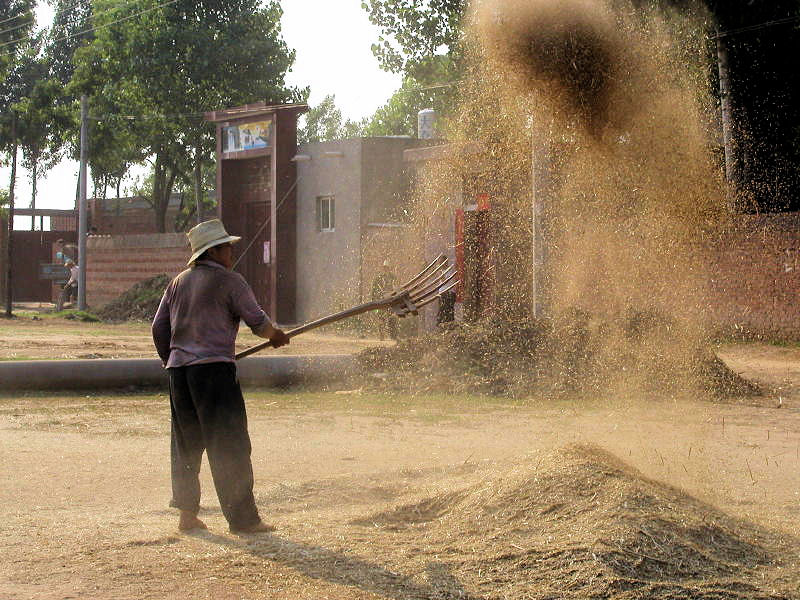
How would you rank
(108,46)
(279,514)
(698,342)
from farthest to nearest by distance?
1. (108,46)
2. (698,342)
3. (279,514)

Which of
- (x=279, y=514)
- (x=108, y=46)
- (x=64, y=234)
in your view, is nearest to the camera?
(x=279, y=514)

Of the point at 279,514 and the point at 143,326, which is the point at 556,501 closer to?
the point at 279,514

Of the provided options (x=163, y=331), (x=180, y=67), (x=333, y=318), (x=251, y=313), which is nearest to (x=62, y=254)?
(x=180, y=67)

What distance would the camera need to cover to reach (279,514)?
6.34 metres

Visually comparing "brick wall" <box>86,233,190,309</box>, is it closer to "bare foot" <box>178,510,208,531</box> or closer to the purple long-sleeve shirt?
the purple long-sleeve shirt

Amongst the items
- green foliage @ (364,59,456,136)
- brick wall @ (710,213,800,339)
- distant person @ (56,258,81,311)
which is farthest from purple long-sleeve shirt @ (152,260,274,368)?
distant person @ (56,258,81,311)

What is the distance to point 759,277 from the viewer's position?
1917cm

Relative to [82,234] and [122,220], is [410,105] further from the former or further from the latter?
[82,234]

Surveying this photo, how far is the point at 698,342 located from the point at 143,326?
1717 cm

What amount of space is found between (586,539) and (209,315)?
7.48 feet

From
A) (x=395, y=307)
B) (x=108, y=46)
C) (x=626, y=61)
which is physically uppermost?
(x=108, y=46)

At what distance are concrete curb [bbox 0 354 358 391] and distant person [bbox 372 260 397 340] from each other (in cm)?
599

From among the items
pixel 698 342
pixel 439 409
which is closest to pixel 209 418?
pixel 439 409

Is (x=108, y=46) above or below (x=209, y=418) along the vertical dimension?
above
